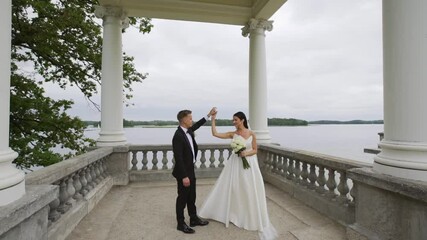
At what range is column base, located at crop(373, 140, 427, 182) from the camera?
10.0 feet

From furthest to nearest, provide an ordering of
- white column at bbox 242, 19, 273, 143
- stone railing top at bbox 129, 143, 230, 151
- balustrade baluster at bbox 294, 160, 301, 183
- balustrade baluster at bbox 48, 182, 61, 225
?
white column at bbox 242, 19, 273, 143 < stone railing top at bbox 129, 143, 230, 151 < balustrade baluster at bbox 294, 160, 301, 183 < balustrade baluster at bbox 48, 182, 61, 225

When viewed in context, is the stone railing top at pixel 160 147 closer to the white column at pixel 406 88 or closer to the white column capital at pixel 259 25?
the white column capital at pixel 259 25

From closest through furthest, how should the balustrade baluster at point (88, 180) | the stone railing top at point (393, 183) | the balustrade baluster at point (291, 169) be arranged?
the stone railing top at point (393, 183) → the balustrade baluster at point (88, 180) → the balustrade baluster at point (291, 169)

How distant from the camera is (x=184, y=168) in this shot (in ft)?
14.4

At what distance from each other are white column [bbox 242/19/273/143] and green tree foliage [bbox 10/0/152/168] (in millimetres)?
4608

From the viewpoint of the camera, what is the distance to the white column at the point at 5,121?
7.92 feet

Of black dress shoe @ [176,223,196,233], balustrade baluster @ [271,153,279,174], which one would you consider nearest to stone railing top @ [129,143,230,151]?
balustrade baluster @ [271,153,279,174]

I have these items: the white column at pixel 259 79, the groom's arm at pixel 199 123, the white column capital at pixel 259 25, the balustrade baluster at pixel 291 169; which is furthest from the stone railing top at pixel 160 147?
the white column capital at pixel 259 25

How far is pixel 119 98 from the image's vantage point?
7.73 m

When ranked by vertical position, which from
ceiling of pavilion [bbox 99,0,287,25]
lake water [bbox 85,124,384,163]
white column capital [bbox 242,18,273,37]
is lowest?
lake water [bbox 85,124,384,163]

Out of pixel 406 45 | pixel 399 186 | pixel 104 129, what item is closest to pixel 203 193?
pixel 104 129

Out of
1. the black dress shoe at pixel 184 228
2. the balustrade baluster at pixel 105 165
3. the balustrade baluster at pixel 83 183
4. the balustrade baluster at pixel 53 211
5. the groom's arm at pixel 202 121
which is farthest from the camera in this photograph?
the balustrade baluster at pixel 105 165

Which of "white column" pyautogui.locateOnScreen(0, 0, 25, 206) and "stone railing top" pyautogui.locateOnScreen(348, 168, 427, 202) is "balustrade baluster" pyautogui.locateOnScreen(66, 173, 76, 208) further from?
"stone railing top" pyautogui.locateOnScreen(348, 168, 427, 202)

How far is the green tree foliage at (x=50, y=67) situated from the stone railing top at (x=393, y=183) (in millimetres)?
9549
